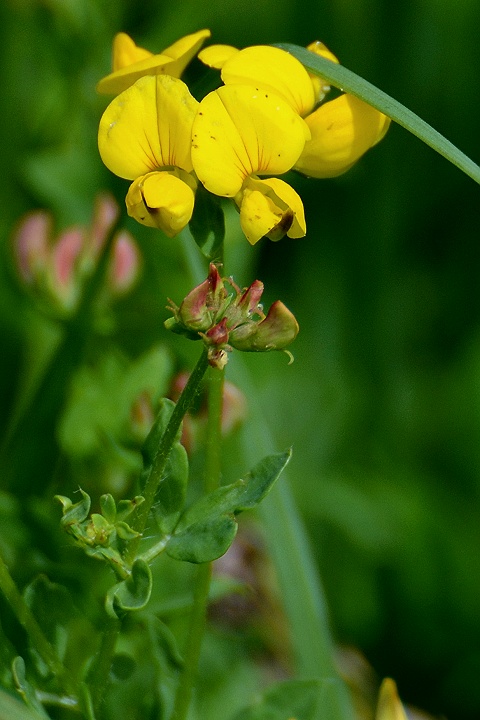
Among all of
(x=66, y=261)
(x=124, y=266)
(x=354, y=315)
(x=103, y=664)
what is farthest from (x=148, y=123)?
(x=354, y=315)

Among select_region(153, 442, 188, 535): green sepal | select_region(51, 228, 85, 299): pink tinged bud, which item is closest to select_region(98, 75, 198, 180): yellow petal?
select_region(153, 442, 188, 535): green sepal

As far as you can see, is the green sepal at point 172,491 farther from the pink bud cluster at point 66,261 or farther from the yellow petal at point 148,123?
the pink bud cluster at point 66,261

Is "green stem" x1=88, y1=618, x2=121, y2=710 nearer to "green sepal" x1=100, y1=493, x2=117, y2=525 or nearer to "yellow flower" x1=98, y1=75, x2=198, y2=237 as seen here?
"green sepal" x1=100, y1=493, x2=117, y2=525

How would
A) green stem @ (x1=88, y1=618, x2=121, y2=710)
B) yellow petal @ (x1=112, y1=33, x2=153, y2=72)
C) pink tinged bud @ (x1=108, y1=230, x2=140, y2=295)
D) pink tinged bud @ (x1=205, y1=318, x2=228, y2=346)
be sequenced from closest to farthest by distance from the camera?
pink tinged bud @ (x1=205, y1=318, x2=228, y2=346) → green stem @ (x1=88, y1=618, x2=121, y2=710) → yellow petal @ (x1=112, y1=33, x2=153, y2=72) → pink tinged bud @ (x1=108, y1=230, x2=140, y2=295)

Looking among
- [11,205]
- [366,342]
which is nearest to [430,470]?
[366,342]

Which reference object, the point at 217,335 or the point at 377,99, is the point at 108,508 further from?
the point at 377,99
